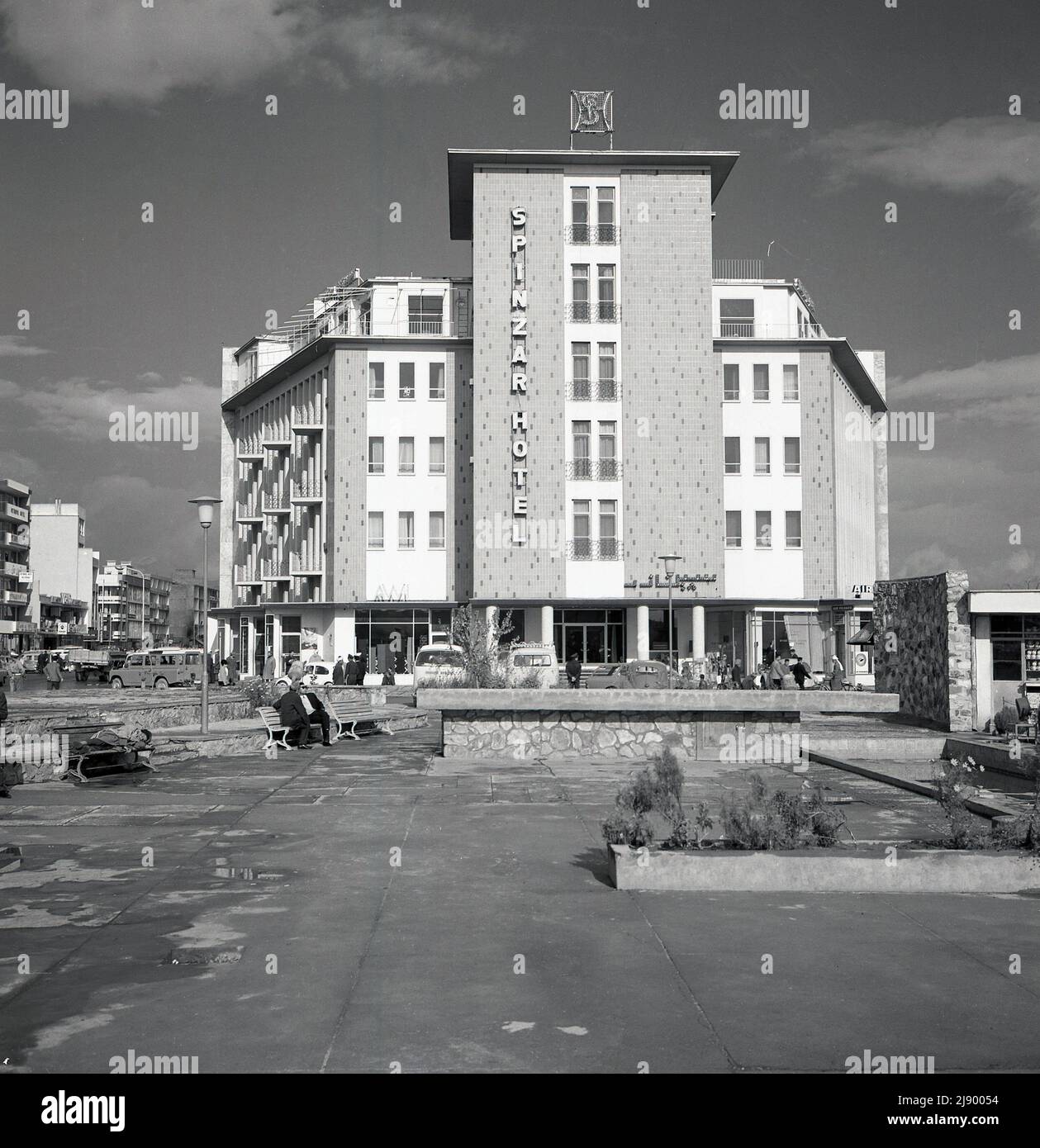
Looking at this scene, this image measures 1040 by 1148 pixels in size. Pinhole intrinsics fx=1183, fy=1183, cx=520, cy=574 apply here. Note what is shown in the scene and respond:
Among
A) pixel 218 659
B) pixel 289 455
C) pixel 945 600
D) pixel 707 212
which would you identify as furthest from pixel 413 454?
pixel 945 600

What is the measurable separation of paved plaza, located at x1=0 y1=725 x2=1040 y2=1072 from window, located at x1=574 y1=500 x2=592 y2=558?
1568 inches

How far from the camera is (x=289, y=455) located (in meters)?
61.2

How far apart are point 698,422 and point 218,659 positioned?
3334 cm

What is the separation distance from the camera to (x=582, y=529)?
168 ft

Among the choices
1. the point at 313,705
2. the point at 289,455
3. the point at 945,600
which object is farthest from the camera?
the point at 289,455

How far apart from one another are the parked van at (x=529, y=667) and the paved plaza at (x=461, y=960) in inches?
298

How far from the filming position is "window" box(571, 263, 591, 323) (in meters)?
51.3

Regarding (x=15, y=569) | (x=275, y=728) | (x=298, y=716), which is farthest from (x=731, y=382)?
(x=15, y=569)

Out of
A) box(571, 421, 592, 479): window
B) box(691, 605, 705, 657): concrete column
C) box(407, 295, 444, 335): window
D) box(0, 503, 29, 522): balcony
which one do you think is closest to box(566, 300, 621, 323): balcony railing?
box(571, 421, 592, 479): window

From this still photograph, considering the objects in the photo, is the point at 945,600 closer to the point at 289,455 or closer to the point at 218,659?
the point at 289,455

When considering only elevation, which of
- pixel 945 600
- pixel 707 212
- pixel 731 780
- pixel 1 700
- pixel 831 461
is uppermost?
pixel 707 212

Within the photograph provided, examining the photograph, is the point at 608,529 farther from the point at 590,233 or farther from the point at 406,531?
the point at 590,233

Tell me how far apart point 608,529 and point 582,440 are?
4027 millimetres

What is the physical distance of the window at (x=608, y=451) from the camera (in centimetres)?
5131
